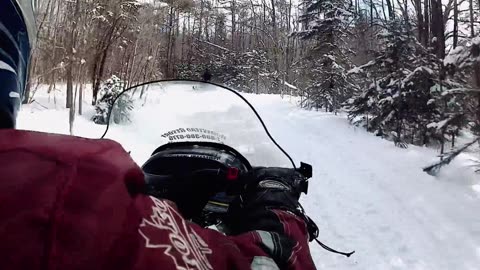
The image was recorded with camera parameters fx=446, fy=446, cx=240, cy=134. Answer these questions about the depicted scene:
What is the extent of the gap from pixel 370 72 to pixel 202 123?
1056 cm

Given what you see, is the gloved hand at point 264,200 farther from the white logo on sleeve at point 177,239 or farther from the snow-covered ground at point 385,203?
the snow-covered ground at point 385,203

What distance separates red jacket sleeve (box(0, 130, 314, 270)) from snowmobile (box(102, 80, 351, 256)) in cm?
78

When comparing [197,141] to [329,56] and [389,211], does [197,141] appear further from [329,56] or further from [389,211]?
[329,56]

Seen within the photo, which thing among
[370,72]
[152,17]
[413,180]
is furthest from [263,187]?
[152,17]

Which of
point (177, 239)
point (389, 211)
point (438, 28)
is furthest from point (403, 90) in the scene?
point (177, 239)

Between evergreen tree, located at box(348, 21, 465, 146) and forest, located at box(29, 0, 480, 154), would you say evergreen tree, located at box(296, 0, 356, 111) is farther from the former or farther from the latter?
evergreen tree, located at box(348, 21, 465, 146)

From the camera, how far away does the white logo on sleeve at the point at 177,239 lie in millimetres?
573

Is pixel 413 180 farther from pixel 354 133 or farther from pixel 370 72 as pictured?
pixel 370 72

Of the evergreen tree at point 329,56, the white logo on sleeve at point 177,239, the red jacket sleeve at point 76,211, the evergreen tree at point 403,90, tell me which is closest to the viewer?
the red jacket sleeve at point 76,211

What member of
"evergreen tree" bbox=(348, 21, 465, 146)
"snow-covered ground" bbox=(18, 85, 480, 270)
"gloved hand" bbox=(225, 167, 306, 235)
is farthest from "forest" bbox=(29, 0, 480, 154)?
"gloved hand" bbox=(225, 167, 306, 235)

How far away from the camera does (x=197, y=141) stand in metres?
1.62

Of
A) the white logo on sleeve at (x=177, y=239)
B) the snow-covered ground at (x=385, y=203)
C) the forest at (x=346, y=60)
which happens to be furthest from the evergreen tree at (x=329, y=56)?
the white logo on sleeve at (x=177, y=239)

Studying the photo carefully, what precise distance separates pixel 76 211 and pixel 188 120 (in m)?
1.28

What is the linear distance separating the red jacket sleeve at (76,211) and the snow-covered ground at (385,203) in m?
3.24
